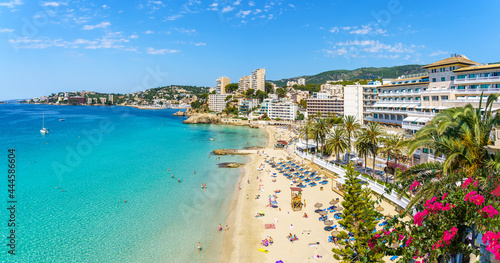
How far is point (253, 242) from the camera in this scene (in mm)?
20109

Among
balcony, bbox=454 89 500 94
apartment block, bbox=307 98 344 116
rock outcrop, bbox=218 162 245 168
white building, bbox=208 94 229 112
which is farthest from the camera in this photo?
white building, bbox=208 94 229 112

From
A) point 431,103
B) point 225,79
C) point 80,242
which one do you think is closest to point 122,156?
point 80,242

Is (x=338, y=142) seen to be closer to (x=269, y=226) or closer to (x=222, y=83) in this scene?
(x=269, y=226)

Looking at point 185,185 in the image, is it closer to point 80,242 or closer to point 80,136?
point 80,242

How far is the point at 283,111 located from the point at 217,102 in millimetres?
52196

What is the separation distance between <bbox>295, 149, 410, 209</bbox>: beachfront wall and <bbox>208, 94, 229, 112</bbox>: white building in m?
106

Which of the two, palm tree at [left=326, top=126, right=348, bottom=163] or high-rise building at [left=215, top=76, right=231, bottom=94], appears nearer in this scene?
palm tree at [left=326, top=126, right=348, bottom=163]

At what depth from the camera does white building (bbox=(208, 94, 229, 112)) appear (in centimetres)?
14950

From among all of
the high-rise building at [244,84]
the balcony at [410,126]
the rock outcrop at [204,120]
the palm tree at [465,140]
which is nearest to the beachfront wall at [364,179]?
the palm tree at [465,140]

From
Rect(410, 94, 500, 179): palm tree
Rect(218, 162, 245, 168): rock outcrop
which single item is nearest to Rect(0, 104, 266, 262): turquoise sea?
Rect(218, 162, 245, 168): rock outcrop

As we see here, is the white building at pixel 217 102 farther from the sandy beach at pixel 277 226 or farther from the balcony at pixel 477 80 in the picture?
the balcony at pixel 477 80

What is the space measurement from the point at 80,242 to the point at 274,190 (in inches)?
747

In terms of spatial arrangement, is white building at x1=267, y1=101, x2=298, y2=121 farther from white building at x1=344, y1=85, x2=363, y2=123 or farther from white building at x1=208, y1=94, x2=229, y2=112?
white building at x1=344, y1=85, x2=363, y2=123

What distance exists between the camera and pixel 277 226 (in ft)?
73.1
